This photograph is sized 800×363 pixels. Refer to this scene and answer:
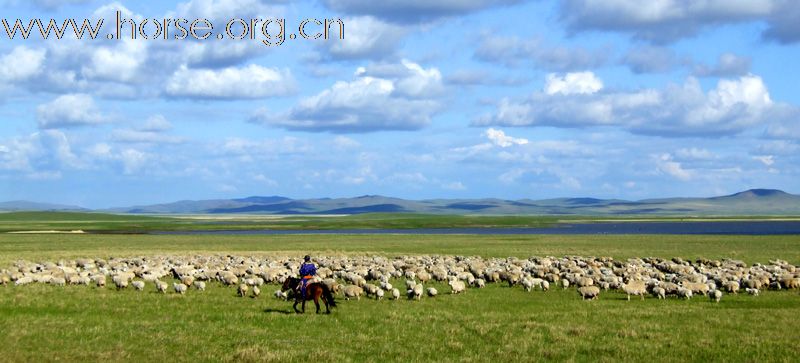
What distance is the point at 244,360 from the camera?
15500 millimetres

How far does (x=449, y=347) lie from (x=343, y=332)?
125 inches

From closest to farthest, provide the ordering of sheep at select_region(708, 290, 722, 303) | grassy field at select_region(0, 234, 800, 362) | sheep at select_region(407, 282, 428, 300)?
grassy field at select_region(0, 234, 800, 362)
sheep at select_region(708, 290, 722, 303)
sheep at select_region(407, 282, 428, 300)

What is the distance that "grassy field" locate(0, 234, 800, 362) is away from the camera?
1602cm

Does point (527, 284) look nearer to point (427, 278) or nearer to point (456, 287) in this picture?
point (456, 287)

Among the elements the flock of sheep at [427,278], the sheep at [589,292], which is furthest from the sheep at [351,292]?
the sheep at [589,292]

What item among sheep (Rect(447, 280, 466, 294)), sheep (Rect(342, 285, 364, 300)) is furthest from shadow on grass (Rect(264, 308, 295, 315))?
sheep (Rect(447, 280, 466, 294))

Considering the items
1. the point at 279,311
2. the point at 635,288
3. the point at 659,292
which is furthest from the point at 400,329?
the point at 659,292

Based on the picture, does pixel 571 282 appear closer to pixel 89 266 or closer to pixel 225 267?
pixel 225 267

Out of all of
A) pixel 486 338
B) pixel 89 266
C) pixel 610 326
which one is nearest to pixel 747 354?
pixel 610 326

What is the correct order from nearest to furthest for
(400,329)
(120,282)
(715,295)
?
(400,329), (715,295), (120,282)

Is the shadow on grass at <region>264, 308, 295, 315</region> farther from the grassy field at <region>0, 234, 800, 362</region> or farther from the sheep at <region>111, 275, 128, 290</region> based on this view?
the sheep at <region>111, 275, 128, 290</region>

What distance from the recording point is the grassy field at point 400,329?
16.0 m

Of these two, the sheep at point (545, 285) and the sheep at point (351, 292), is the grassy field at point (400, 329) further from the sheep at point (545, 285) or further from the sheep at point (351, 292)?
the sheep at point (545, 285)

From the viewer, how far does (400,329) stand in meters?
19.1
